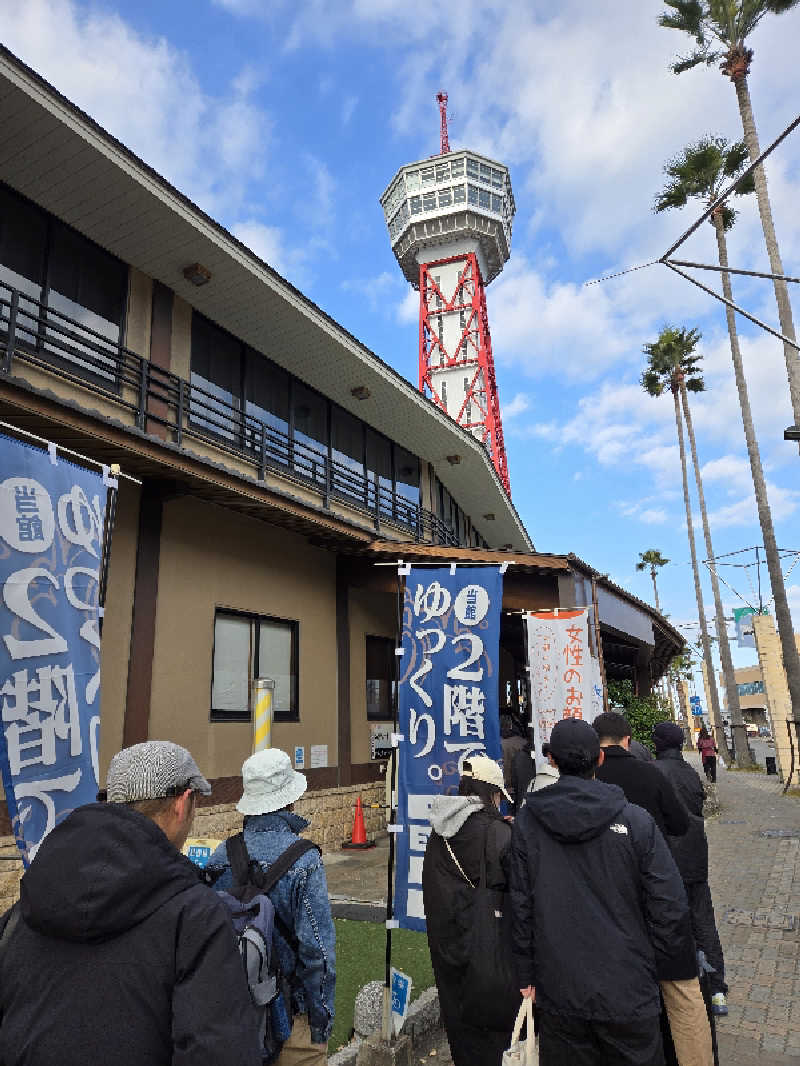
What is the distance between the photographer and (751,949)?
677 centimetres

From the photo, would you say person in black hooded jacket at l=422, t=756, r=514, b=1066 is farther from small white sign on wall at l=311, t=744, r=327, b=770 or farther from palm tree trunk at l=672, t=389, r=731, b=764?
palm tree trunk at l=672, t=389, r=731, b=764

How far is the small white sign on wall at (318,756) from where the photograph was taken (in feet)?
39.3

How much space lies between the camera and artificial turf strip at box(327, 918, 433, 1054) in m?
5.26

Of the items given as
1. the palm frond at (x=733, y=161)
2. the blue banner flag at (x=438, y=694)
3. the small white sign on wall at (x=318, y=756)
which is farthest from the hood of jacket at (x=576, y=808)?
the palm frond at (x=733, y=161)

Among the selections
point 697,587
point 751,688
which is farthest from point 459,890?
point 751,688

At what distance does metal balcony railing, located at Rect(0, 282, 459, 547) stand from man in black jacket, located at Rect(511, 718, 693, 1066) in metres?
7.16

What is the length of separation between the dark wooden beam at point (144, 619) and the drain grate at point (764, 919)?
7.59 meters

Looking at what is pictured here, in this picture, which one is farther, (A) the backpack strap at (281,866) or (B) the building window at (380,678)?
(B) the building window at (380,678)

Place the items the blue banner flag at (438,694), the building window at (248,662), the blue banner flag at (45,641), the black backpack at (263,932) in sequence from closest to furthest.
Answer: the black backpack at (263,932) < the blue banner flag at (45,641) < the blue banner flag at (438,694) < the building window at (248,662)

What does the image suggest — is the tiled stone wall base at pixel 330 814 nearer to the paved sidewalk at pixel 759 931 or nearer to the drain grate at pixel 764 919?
the drain grate at pixel 764 919

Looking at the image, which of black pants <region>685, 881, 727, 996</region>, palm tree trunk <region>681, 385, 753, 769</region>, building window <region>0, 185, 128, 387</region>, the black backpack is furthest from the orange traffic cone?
palm tree trunk <region>681, 385, 753, 769</region>

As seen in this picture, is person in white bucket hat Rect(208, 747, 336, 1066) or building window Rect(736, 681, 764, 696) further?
building window Rect(736, 681, 764, 696)

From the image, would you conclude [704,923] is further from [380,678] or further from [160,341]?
[160,341]

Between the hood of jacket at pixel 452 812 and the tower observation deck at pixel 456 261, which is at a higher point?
the tower observation deck at pixel 456 261
